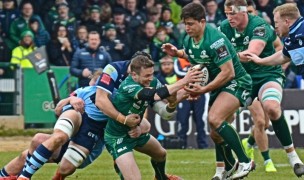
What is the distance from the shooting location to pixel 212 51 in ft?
42.2

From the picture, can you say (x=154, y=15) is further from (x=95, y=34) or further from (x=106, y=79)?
(x=106, y=79)

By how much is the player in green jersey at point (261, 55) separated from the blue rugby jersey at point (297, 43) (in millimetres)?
575

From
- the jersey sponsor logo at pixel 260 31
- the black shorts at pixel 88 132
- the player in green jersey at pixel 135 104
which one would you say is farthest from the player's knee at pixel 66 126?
the jersey sponsor logo at pixel 260 31

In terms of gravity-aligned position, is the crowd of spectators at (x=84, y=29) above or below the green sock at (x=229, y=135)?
below

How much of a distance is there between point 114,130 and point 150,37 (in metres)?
11.3

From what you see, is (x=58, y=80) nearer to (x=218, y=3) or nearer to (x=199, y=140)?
(x=199, y=140)

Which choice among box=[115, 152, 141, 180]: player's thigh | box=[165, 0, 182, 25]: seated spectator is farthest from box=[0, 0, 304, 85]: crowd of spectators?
box=[115, 152, 141, 180]: player's thigh

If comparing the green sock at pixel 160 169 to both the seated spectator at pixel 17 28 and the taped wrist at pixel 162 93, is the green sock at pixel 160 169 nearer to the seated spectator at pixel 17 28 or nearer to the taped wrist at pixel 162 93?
the taped wrist at pixel 162 93

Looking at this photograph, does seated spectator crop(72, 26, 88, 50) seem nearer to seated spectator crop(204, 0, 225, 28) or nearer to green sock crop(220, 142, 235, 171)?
seated spectator crop(204, 0, 225, 28)

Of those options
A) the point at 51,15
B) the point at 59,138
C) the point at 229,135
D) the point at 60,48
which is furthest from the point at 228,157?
the point at 51,15

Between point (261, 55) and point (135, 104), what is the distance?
295 cm

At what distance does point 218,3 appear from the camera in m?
25.8

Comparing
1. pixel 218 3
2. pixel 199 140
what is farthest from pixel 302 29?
pixel 218 3

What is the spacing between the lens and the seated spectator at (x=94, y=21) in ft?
77.0
